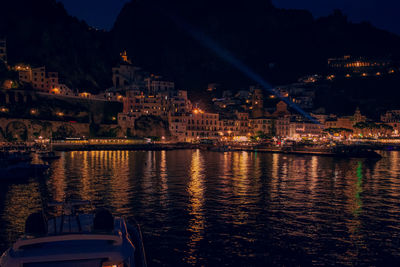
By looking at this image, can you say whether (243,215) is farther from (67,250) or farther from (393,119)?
(393,119)

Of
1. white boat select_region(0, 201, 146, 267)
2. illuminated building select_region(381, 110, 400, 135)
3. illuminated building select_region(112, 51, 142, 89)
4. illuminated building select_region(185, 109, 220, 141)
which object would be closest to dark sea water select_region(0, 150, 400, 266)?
white boat select_region(0, 201, 146, 267)

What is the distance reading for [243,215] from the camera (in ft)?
81.7

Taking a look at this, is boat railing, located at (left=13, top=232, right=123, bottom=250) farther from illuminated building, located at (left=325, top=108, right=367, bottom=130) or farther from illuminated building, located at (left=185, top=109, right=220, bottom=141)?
illuminated building, located at (left=325, top=108, right=367, bottom=130)

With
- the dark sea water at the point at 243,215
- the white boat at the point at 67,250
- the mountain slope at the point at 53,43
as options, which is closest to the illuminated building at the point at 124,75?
the mountain slope at the point at 53,43

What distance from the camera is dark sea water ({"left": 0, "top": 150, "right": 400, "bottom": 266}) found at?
17.3m

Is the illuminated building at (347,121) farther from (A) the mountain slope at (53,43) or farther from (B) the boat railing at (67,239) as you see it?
(B) the boat railing at (67,239)

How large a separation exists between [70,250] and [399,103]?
210 metres

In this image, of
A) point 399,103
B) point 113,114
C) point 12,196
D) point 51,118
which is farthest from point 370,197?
point 399,103

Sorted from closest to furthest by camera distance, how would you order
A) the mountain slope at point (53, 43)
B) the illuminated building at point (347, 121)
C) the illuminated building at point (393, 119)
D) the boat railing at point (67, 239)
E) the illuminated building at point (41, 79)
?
the boat railing at point (67, 239)
the illuminated building at point (41, 79)
the mountain slope at point (53, 43)
the illuminated building at point (393, 119)
the illuminated building at point (347, 121)

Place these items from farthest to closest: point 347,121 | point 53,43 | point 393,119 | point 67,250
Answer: point 347,121
point 393,119
point 53,43
point 67,250

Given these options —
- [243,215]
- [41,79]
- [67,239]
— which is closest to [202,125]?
[41,79]

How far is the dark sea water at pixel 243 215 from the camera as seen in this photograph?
56.9 feet

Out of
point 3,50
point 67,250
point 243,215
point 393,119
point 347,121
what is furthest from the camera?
point 347,121

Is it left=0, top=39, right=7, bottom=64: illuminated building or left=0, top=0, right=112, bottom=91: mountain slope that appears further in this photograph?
left=0, top=0, right=112, bottom=91: mountain slope
